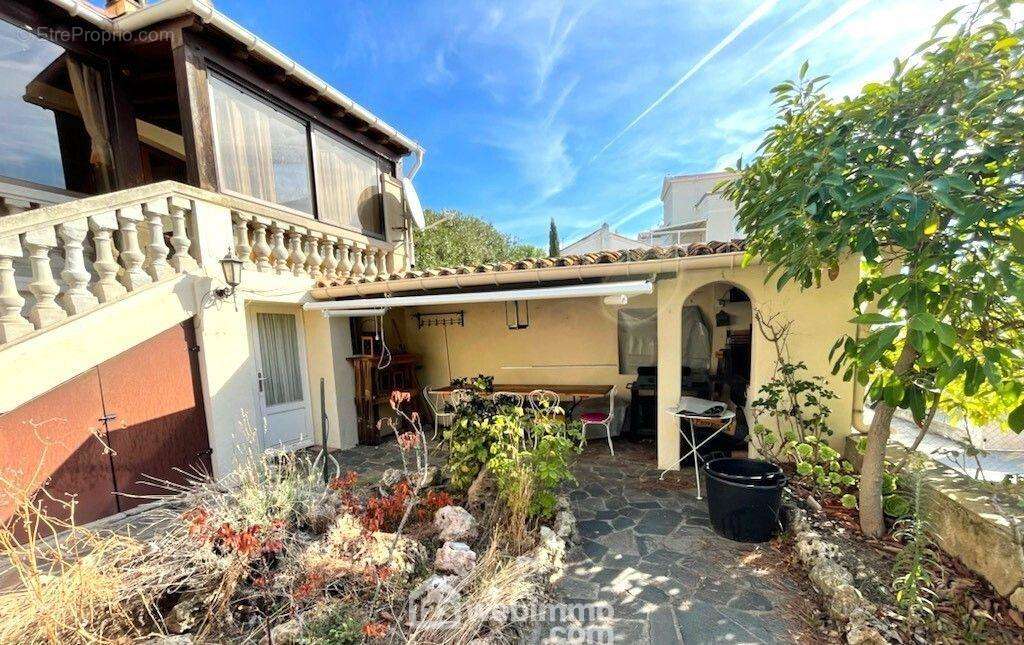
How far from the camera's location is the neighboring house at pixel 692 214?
64.0 ft

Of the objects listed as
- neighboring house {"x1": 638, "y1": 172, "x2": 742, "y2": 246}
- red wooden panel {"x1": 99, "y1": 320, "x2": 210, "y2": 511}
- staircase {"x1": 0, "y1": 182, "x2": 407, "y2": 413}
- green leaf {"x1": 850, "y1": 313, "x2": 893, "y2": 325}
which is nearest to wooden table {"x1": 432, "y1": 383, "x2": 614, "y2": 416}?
red wooden panel {"x1": 99, "y1": 320, "x2": 210, "y2": 511}

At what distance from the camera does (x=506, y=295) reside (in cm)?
653

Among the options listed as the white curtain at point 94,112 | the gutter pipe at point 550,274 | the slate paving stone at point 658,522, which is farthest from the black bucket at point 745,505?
the white curtain at point 94,112

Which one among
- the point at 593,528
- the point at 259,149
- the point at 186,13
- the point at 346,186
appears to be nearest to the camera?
the point at 593,528

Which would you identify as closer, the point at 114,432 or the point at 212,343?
the point at 114,432

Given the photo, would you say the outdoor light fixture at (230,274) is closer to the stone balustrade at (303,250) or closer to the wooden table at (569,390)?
the stone balustrade at (303,250)

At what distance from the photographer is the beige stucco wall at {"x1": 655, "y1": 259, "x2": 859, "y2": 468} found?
598cm

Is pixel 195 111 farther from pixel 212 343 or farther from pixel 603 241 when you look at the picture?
pixel 603 241

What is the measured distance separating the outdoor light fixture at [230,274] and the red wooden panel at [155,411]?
0.72 meters

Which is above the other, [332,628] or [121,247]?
[121,247]

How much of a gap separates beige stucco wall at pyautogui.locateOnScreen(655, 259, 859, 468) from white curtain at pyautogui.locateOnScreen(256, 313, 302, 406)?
8370 millimetres

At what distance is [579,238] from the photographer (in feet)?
103

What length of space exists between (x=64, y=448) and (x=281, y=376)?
141 inches

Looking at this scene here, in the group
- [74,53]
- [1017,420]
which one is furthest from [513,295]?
[74,53]
